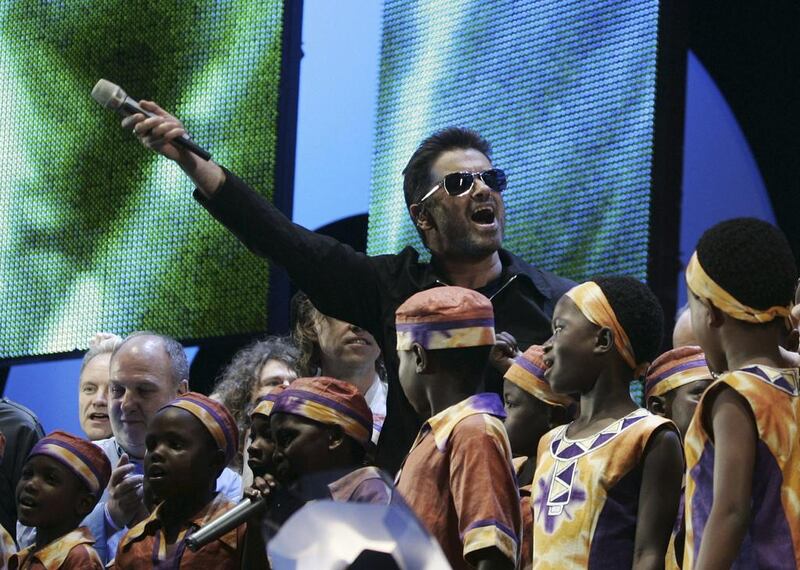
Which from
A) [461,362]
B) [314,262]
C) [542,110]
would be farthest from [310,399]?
[542,110]

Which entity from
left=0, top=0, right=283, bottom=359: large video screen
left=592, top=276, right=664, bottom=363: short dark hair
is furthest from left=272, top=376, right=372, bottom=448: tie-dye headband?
left=0, top=0, right=283, bottom=359: large video screen

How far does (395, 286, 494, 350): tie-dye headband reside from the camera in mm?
3264

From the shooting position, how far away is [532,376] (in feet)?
12.4

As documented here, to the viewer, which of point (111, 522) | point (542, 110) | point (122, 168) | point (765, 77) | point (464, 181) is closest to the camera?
point (464, 181)

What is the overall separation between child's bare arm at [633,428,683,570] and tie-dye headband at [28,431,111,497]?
2052mm

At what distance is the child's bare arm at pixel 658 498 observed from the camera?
2871 mm

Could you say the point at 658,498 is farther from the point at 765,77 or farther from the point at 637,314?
the point at 765,77

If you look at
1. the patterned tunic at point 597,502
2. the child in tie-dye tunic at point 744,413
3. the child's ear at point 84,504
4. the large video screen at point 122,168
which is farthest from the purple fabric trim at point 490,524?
the large video screen at point 122,168

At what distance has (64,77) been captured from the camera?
726 cm

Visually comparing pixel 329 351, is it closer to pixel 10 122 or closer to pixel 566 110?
pixel 566 110

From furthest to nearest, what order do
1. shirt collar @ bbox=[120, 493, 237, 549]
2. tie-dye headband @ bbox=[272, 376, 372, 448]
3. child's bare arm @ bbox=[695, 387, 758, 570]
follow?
1. shirt collar @ bbox=[120, 493, 237, 549]
2. tie-dye headband @ bbox=[272, 376, 372, 448]
3. child's bare arm @ bbox=[695, 387, 758, 570]

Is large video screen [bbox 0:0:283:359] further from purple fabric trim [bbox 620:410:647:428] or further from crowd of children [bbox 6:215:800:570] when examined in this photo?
purple fabric trim [bbox 620:410:647:428]

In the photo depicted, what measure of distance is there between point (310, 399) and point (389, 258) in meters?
0.63

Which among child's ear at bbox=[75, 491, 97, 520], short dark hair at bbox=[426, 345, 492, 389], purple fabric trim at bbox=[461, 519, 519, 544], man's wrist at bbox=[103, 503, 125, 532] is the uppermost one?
short dark hair at bbox=[426, 345, 492, 389]
